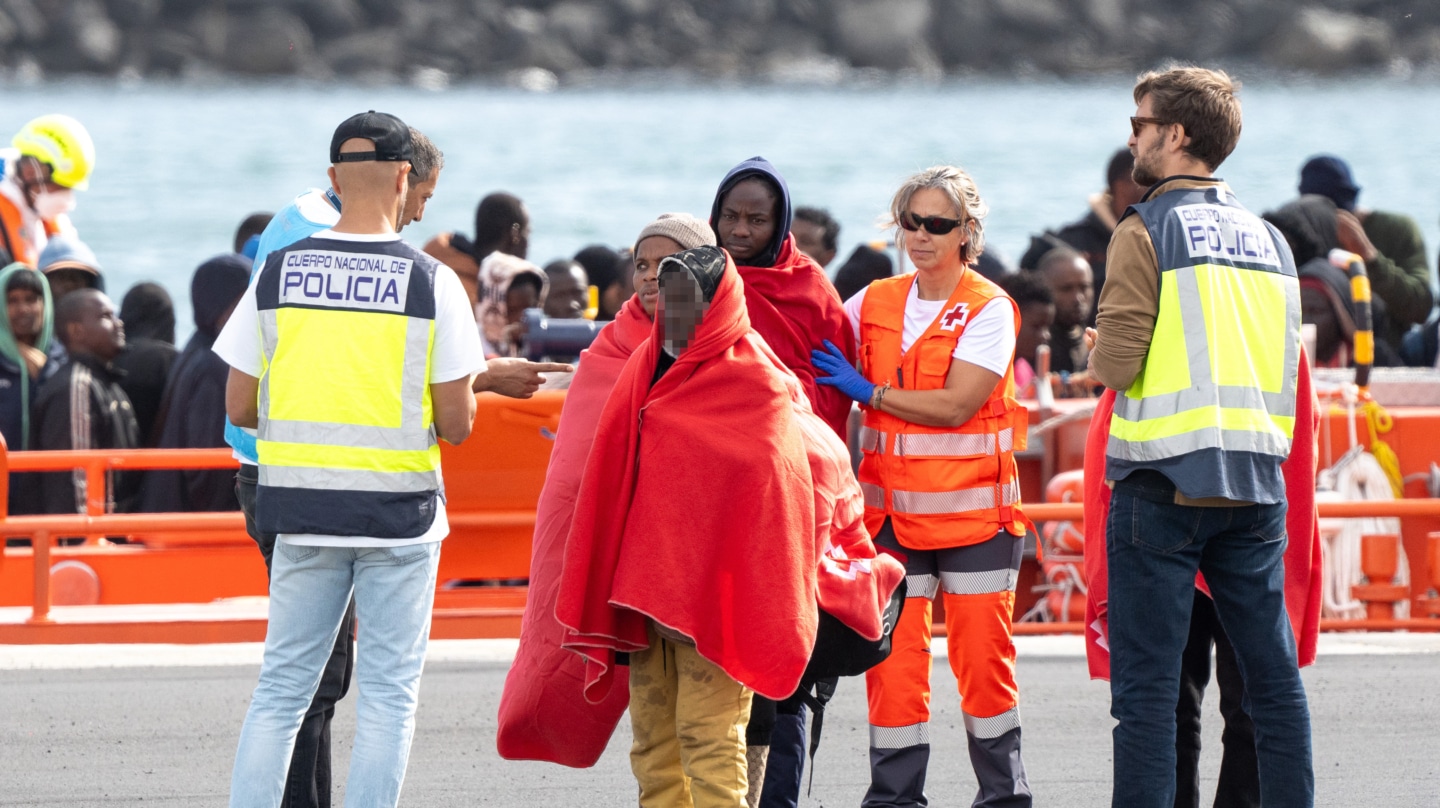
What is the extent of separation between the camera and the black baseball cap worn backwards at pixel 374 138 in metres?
4.52

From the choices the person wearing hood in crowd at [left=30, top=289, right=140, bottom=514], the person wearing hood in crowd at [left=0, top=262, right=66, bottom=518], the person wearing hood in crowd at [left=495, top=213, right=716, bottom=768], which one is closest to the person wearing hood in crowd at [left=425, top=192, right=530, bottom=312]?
the person wearing hood in crowd at [left=30, top=289, right=140, bottom=514]

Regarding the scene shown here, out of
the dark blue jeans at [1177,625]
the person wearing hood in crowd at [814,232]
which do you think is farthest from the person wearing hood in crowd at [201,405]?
the dark blue jeans at [1177,625]

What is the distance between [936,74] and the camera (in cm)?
8500

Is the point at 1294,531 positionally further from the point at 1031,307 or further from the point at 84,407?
the point at 84,407

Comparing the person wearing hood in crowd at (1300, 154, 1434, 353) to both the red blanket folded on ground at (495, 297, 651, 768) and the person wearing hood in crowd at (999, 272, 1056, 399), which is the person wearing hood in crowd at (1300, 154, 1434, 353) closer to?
the person wearing hood in crowd at (999, 272, 1056, 399)

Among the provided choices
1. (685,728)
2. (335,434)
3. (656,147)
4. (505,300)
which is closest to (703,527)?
(685,728)

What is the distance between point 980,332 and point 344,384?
1.83 metres

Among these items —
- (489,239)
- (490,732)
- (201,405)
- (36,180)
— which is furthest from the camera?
(36,180)

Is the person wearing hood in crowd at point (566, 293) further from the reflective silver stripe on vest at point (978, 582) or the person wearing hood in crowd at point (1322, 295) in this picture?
the reflective silver stripe on vest at point (978, 582)

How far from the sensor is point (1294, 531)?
16.3ft

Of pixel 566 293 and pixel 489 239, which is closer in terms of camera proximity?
pixel 566 293

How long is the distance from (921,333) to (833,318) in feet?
0.84

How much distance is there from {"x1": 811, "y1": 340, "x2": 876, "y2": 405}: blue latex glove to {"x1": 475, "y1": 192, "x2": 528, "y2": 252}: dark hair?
5.50 metres

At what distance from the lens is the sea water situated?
42312mm
